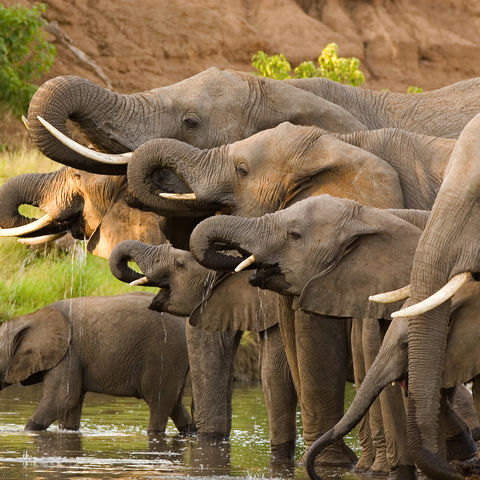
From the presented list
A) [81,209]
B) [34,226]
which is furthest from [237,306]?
[34,226]

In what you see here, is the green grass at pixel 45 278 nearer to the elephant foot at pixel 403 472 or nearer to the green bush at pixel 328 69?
the green bush at pixel 328 69

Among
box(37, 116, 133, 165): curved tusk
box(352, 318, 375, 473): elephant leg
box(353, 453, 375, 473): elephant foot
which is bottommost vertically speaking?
box(353, 453, 375, 473): elephant foot

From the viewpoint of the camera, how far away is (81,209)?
10078mm

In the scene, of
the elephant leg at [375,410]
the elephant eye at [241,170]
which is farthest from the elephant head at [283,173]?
the elephant leg at [375,410]

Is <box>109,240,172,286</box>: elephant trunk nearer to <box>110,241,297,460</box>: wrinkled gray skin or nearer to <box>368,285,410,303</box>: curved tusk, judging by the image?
<box>110,241,297,460</box>: wrinkled gray skin

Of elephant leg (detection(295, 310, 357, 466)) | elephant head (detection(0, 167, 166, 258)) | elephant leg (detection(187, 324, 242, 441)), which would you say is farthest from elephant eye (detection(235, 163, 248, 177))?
elephant leg (detection(187, 324, 242, 441))

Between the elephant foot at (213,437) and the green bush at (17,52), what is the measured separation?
1677 cm

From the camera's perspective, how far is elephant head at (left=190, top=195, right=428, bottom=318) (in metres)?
6.92

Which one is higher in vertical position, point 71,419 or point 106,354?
point 106,354

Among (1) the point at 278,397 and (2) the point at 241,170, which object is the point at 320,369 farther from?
(2) the point at 241,170

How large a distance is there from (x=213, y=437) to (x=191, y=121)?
2.28m

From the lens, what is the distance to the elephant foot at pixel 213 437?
1007 centimetres

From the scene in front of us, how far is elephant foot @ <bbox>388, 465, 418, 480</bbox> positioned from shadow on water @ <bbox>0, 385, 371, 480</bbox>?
0.69 m

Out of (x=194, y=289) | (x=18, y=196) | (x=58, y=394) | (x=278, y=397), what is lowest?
(x=58, y=394)
